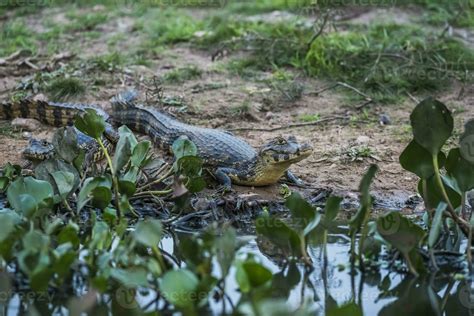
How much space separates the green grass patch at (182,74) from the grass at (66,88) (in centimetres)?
95

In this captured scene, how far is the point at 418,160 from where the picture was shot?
5.72 m

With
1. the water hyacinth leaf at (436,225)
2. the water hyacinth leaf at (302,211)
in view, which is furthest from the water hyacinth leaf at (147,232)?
the water hyacinth leaf at (436,225)

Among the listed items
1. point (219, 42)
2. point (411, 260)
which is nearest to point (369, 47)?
point (219, 42)

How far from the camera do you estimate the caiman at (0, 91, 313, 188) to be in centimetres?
716

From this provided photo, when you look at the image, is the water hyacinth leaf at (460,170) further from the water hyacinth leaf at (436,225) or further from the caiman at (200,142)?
the caiman at (200,142)

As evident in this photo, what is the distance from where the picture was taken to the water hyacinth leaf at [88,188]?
563cm

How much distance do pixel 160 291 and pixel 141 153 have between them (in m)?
1.55

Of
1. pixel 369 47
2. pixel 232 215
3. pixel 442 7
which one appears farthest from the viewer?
pixel 442 7

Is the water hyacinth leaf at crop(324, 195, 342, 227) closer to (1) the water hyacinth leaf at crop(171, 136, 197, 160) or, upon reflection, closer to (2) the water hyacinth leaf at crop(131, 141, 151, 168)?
(1) the water hyacinth leaf at crop(171, 136, 197, 160)

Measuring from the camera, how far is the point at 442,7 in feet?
38.7

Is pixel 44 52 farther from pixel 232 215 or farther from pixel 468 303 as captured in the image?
pixel 468 303

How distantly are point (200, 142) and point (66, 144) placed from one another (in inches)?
67.1

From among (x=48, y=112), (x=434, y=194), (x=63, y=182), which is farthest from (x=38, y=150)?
(x=434, y=194)

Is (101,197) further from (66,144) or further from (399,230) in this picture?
(399,230)
